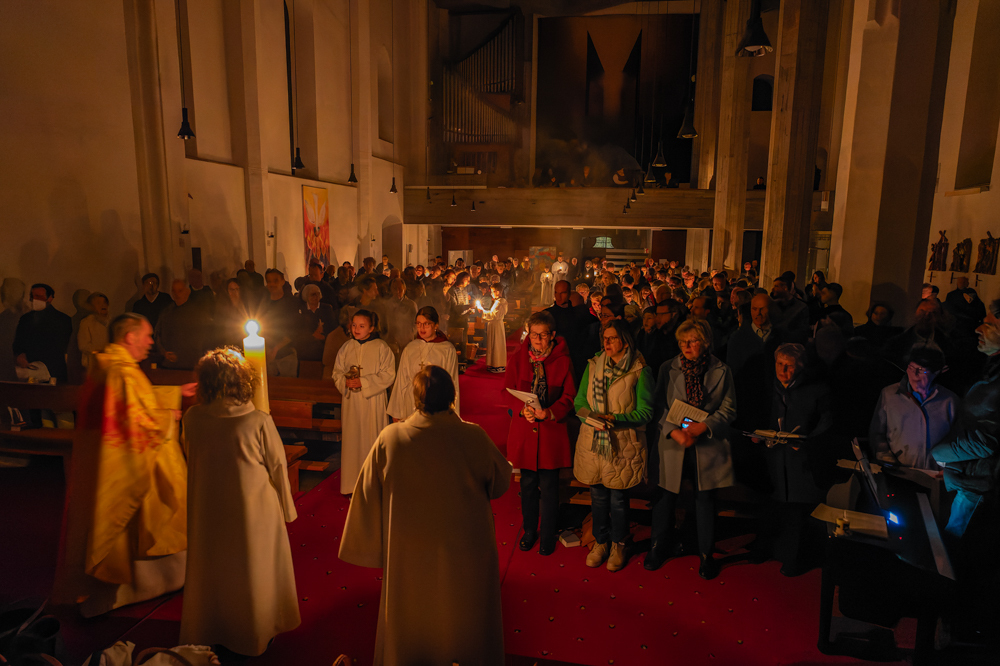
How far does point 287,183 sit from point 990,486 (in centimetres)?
1418

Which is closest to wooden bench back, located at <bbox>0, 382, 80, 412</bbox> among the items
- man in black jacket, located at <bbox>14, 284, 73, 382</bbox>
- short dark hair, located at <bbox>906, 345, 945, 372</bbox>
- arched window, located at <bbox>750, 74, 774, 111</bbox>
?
man in black jacket, located at <bbox>14, 284, 73, 382</bbox>

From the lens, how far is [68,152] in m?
8.40

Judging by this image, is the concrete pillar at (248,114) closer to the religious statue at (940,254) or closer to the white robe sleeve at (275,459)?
the white robe sleeve at (275,459)

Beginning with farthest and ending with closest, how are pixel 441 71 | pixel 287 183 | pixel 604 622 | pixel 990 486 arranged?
pixel 441 71
pixel 287 183
pixel 604 622
pixel 990 486

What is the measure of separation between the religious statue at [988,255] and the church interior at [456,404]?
0.05m

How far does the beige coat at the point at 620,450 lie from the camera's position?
3984mm

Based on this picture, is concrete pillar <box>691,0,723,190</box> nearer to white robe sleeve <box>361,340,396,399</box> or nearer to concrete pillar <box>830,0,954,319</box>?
concrete pillar <box>830,0,954,319</box>

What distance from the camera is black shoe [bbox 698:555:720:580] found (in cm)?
410

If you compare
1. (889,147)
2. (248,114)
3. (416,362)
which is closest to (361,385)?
(416,362)

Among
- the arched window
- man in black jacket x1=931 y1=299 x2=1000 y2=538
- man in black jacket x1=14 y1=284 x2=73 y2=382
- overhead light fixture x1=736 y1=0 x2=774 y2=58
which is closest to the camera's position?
man in black jacket x1=931 y1=299 x2=1000 y2=538

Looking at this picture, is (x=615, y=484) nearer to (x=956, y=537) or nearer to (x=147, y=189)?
(x=956, y=537)

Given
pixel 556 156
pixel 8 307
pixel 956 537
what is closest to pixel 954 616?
pixel 956 537

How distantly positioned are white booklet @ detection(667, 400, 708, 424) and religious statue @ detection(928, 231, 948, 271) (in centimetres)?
921

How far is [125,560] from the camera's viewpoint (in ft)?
11.7
